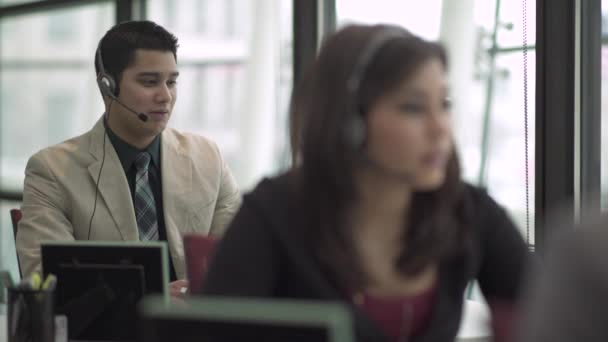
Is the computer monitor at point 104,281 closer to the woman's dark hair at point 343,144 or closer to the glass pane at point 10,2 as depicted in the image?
the woman's dark hair at point 343,144

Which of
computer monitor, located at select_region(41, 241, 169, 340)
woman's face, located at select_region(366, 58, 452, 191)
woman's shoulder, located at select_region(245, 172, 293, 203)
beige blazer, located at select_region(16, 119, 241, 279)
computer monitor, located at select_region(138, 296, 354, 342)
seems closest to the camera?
computer monitor, located at select_region(138, 296, 354, 342)

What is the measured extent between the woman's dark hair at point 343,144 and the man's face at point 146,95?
1.21m

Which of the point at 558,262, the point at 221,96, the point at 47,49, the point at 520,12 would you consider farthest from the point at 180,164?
the point at 47,49

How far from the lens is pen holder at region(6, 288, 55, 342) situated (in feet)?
5.37

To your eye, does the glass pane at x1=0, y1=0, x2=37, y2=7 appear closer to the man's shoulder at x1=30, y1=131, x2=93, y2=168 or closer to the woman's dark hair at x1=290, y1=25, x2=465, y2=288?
the man's shoulder at x1=30, y1=131, x2=93, y2=168

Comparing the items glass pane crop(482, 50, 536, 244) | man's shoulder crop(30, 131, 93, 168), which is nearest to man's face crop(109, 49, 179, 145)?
man's shoulder crop(30, 131, 93, 168)

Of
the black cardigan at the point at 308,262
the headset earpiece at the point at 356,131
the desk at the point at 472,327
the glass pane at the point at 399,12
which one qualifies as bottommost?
the desk at the point at 472,327

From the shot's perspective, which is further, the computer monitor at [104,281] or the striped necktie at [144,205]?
the striped necktie at [144,205]

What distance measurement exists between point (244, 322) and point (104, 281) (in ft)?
2.72

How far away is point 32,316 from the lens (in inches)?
64.8

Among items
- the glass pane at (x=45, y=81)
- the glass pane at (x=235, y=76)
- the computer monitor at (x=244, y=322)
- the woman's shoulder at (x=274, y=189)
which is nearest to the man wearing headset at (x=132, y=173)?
the woman's shoulder at (x=274, y=189)

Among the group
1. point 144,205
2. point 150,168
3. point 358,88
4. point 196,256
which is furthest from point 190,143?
point 358,88

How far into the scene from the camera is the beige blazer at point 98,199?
228cm

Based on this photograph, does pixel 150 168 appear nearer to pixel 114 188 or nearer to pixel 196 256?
pixel 114 188
